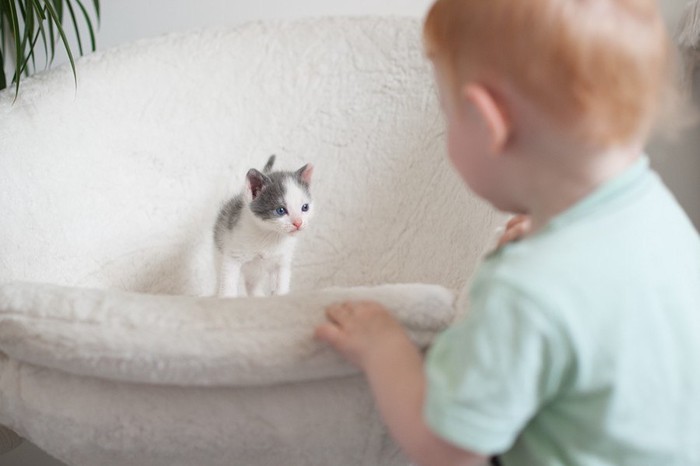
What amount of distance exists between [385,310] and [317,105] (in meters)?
0.69

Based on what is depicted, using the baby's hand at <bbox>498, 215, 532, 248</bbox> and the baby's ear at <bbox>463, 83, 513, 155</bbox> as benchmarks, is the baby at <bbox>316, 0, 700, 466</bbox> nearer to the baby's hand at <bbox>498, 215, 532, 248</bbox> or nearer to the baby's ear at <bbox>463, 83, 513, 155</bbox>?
the baby's ear at <bbox>463, 83, 513, 155</bbox>

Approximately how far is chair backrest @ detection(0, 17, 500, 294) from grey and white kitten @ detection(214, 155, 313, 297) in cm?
8

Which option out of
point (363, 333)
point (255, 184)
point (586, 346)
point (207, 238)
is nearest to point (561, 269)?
point (586, 346)

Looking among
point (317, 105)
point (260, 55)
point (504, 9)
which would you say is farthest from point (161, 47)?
point (504, 9)

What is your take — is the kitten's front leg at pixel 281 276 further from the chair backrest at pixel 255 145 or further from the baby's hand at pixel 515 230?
the baby's hand at pixel 515 230

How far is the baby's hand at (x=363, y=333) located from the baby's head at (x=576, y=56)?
22 centimetres

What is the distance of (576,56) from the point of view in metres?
0.54

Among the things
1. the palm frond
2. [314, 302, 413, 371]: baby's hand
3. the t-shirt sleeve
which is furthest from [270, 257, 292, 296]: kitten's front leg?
the t-shirt sleeve

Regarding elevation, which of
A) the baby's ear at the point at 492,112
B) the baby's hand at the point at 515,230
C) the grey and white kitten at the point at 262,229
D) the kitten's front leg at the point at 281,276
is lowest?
the kitten's front leg at the point at 281,276

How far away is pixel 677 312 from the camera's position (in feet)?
1.98

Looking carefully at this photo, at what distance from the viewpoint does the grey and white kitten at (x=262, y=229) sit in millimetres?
1136

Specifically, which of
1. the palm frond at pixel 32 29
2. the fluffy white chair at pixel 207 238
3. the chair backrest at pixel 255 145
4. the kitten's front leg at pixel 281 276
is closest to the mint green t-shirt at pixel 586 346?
the fluffy white chair at pixel 207 238

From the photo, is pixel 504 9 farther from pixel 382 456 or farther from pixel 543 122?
pixel 382 456

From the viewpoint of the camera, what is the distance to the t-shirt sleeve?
55cm
